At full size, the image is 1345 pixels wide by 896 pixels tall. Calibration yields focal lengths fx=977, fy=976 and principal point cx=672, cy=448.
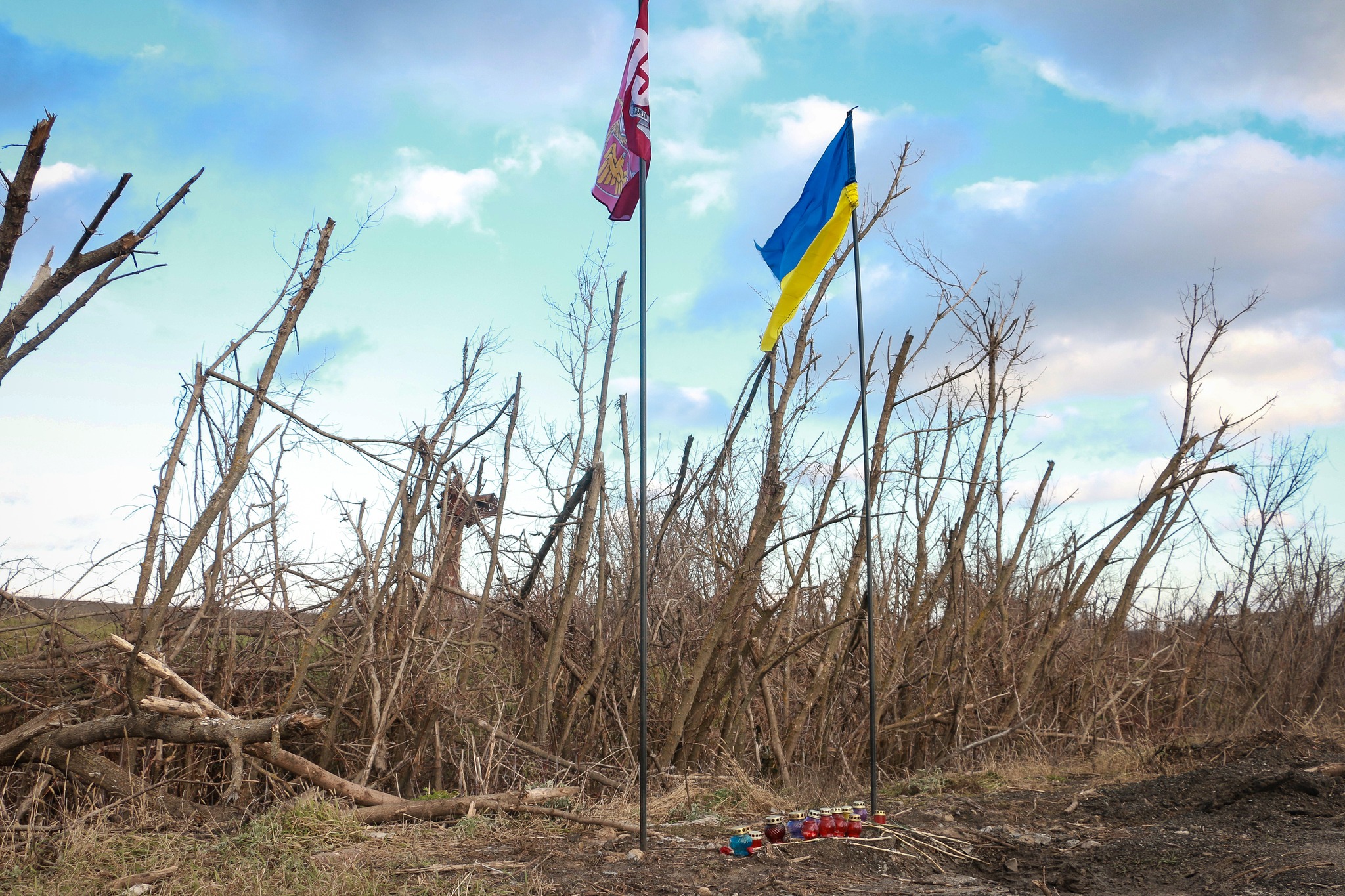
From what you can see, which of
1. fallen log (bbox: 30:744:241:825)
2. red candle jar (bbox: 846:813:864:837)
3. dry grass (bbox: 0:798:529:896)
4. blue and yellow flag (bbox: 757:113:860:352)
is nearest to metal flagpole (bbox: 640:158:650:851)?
dry grass (bbox: 0:798:529:896)

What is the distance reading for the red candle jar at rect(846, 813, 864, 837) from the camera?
6.62m

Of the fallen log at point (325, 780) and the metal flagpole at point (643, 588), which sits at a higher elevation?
the metal flagpole at point (643, 588)

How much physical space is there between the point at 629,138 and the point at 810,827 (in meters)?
5.07

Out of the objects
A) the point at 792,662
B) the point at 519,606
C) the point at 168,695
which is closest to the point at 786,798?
the point at 792,662

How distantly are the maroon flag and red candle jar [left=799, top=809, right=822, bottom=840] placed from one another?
456cm

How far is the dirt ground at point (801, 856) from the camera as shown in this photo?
5633 mm

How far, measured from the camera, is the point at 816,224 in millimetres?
→ 8766

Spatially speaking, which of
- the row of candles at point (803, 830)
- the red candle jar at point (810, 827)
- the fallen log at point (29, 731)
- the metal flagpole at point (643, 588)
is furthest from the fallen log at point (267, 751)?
the red candle jar at point (810, 827)

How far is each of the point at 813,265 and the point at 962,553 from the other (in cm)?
506

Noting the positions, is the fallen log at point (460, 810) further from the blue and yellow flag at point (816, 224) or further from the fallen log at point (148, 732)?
the blue and yellow flag at point (816, 224)

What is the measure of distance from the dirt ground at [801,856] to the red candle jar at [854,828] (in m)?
0.11

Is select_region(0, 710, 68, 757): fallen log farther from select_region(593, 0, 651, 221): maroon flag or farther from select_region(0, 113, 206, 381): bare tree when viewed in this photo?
select_region(593, 0, 651, 221): maroon flag

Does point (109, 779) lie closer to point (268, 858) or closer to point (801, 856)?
point (268, 858)

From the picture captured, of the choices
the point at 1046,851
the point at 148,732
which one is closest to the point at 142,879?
the point at 148,732
